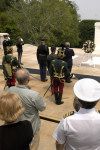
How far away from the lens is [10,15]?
2567cm

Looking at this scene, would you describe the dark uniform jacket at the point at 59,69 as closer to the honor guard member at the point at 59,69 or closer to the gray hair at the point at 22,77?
the honor guard member at the point at 59,69

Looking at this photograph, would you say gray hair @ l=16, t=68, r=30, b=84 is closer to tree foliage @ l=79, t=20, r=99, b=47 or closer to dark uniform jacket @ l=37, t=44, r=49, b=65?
dark uniform jacket @ l=37, t=44, r=49, b=65

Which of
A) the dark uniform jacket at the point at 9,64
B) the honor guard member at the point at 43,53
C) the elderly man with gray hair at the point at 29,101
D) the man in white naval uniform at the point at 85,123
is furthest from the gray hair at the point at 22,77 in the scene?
the honor guard member at the point at 43,53

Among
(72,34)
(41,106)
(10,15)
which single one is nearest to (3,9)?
(10,15)

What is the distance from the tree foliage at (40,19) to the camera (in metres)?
25.5

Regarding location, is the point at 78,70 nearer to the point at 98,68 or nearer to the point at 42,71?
the point at 98,68

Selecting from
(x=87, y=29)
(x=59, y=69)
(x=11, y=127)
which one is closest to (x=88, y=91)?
(x=11, y=127)

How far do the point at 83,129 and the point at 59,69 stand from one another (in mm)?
3064

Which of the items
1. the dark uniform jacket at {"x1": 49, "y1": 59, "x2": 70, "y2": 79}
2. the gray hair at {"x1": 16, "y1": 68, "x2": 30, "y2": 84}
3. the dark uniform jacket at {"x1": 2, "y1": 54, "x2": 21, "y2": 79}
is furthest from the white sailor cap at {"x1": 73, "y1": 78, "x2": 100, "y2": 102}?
the dark uniform jacket at {"x1": 2, "y1": 54, "x2": 21, "y2": 79}

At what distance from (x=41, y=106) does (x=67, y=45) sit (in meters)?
4.16

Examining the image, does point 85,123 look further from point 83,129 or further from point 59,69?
point 59,69

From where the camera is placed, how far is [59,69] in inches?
180

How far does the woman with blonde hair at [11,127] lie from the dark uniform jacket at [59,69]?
2.84 m

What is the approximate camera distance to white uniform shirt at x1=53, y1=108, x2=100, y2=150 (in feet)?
5.13
